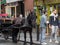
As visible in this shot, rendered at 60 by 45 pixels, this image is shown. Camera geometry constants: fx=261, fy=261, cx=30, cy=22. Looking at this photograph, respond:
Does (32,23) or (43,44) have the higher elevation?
(32,23)

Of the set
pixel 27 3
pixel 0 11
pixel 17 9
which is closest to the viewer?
pixel 27 3

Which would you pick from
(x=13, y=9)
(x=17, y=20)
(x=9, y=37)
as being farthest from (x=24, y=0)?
(x=17, y=20)

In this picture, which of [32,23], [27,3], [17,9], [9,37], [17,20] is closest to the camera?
[32,23]

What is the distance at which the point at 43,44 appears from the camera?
1552 centimetres

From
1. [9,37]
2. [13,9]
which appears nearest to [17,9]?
[13,9]

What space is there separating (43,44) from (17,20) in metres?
2.58

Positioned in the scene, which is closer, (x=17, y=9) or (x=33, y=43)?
(x=33, y=43)

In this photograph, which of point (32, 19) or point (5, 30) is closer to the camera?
point (32, 19)

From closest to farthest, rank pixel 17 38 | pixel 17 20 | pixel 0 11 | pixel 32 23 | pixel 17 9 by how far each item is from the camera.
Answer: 1. pixel 32 23
2. pixel 17 20
3. pixel 17 38
4. pixel 17 9
5. pixel 0 11

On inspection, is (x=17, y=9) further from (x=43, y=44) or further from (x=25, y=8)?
(x=43, y=44)

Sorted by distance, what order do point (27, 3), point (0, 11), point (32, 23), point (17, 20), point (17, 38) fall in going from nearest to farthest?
point (32, 23) → point (17, 20) → point (17, 38) → point (27, 3) → point (0, 11)

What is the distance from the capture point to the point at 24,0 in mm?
29750

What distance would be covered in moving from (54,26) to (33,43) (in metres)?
1.77

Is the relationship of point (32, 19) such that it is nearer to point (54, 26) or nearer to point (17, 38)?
point (54, 26)
